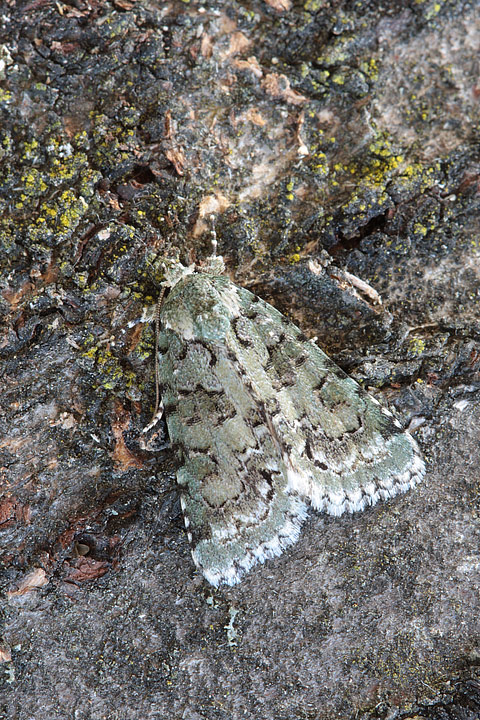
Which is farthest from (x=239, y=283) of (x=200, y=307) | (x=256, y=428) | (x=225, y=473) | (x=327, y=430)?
(x=225, y=473)

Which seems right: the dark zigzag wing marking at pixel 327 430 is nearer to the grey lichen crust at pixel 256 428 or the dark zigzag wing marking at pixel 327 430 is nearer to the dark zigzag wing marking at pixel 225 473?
the grey lichen crust at pixel 256 428

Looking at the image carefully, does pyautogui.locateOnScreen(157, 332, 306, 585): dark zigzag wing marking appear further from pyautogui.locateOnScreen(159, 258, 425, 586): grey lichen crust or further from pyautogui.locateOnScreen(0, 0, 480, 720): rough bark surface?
pyautogui.locateOnScreen(0, 0, 480, 720): rough bark surface

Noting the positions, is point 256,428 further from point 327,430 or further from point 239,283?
point 239,283

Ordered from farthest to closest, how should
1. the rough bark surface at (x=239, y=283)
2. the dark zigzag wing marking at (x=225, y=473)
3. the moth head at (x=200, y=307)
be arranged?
the moth head at (x=200, y=307), the dark zigzag wing marking at (x=225, y=473), the rough bark surface at (x=239, y=283)

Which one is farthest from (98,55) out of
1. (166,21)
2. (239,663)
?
(239,663)

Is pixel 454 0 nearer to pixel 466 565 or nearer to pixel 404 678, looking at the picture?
pixel 466 565

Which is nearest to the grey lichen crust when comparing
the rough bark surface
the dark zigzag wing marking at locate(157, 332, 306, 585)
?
the dark zigzag wing marking at locate(157, 332, 306, 585)

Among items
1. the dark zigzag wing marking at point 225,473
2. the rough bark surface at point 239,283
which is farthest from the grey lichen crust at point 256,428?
the rough bark surface at point 239,283
